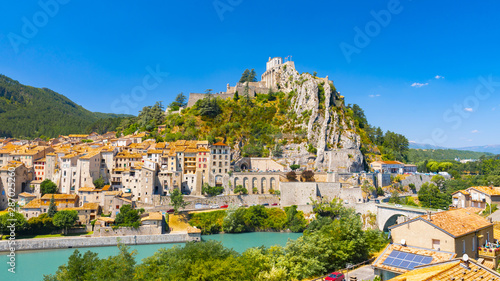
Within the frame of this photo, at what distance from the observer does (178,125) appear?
58406mm

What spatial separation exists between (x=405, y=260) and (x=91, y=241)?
29171mm

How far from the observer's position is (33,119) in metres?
101

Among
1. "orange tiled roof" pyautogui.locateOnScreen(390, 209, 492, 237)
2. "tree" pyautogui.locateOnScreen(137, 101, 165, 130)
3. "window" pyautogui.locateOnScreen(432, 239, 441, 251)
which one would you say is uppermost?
"tree" pyautogui.locateOnScreen(137, 101, 165, 130)

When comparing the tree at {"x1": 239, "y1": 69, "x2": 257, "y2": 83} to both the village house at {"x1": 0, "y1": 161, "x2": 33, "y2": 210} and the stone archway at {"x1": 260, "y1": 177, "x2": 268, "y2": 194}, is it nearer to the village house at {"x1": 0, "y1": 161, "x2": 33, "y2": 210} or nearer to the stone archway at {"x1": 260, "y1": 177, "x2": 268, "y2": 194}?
the stone archway at {"x1": 260, "y1": 177, "x2": 268, "y2": 194}

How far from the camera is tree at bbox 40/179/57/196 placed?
39.4m

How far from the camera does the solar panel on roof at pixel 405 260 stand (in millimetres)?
11883

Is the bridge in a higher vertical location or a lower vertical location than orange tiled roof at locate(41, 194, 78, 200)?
lower

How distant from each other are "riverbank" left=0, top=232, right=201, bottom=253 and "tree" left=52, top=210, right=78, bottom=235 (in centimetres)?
174

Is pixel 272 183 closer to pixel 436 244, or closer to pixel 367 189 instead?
pixel 367 189

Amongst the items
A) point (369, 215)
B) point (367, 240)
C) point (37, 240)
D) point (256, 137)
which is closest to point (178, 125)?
point (256, 137)

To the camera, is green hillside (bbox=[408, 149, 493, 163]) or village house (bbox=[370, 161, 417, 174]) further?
green hillside (bbox=[408, 149, 493, 163])

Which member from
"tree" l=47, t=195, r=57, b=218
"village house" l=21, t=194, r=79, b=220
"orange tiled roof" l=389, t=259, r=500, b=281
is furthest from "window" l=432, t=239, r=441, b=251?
"village house" l=21, t=194, r=79, b=220

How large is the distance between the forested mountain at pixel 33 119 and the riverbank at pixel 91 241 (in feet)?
160

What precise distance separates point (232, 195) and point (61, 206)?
18733mm
